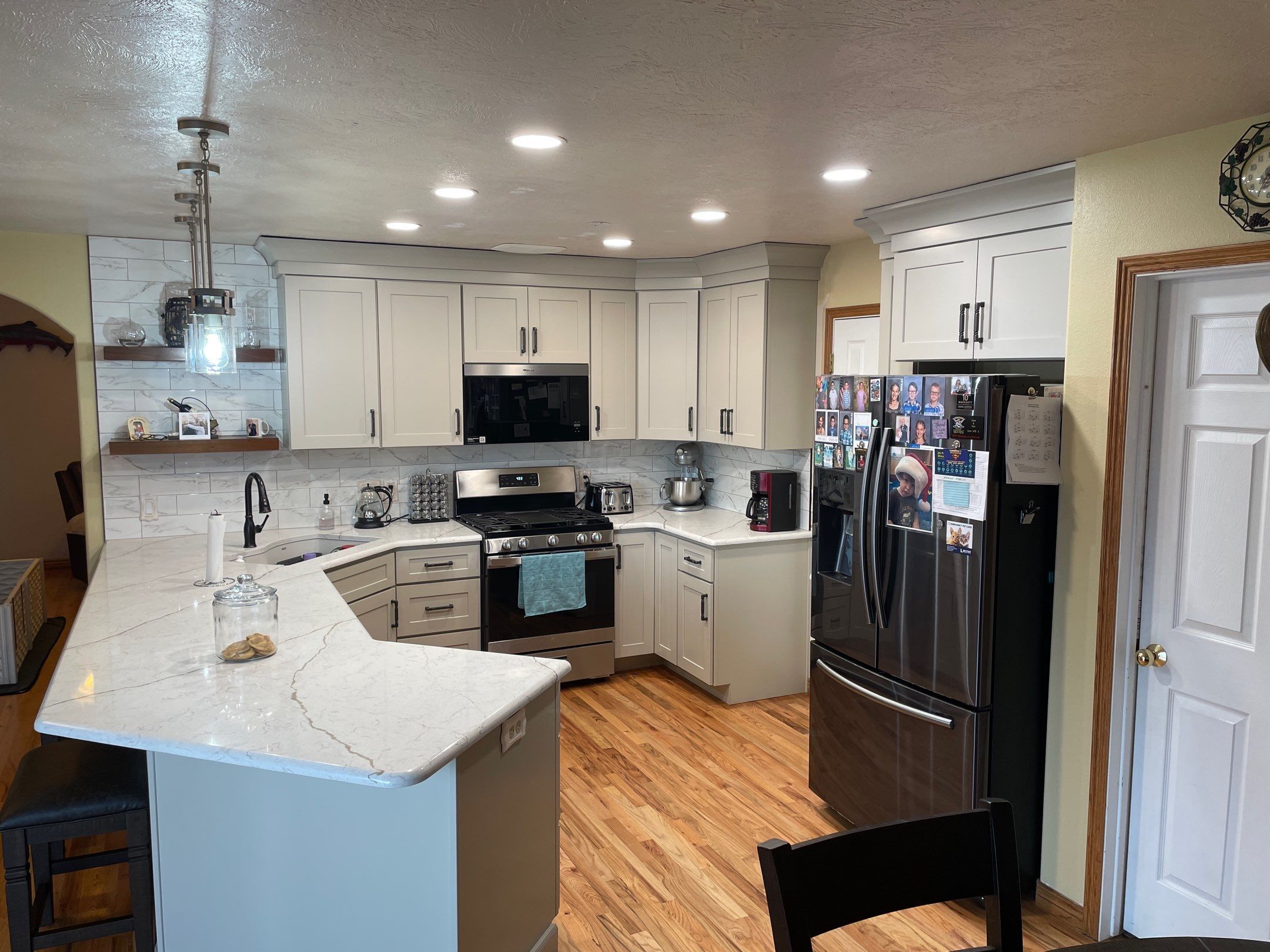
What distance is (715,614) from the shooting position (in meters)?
4.55

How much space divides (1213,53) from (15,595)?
11.9ft

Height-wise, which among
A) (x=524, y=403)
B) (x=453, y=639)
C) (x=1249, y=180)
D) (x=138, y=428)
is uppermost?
(x=1249, y=180)

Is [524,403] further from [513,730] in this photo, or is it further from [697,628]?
[513,730]

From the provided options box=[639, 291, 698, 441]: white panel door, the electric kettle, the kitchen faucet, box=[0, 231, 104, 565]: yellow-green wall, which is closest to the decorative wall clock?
box=[639, 291, 698, 441]: white panel door

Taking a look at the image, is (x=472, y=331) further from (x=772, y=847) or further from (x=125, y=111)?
(x=772, y=847)

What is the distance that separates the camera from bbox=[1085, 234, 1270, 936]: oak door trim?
101 inches

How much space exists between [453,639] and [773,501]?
181cm

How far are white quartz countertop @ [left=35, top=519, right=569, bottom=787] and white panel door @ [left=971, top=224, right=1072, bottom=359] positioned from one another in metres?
1.86

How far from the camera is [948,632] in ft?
9.34

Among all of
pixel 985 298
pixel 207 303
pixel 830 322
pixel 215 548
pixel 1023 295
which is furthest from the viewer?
pixel 830 322

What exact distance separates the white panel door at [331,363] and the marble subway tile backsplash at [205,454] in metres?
0.24

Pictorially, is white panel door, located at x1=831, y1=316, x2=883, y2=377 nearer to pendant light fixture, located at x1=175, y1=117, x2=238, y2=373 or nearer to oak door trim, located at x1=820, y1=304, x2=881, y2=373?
oak door trim, located at x1=820, y1=304, x2=881, y2=373

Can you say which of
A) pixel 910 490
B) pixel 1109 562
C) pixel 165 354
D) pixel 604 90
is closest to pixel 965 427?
pixel 910 490

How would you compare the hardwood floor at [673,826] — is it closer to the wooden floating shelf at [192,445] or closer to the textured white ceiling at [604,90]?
the wooden floating shelf at [192,445]
